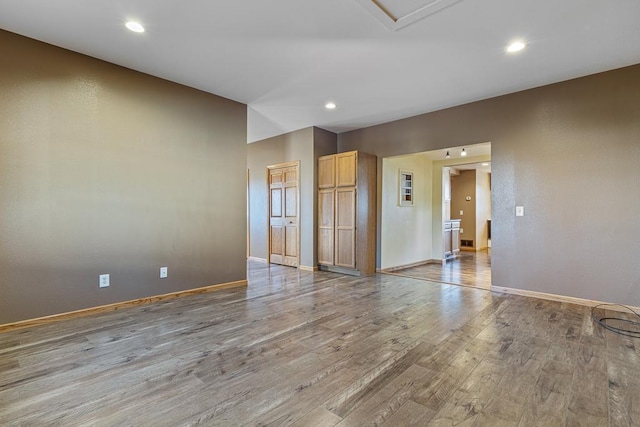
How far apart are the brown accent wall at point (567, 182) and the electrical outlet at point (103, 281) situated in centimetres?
478

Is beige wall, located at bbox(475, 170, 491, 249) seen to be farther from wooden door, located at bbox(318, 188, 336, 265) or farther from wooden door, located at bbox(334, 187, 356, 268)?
wooden door, located at bbox(318, 188, 336, 265)

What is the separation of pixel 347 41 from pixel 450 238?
573 centimetres

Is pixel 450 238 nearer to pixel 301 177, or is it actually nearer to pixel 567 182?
pixel 567 182

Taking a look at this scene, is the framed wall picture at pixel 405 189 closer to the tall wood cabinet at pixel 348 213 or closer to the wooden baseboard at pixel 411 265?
the tall wood cabinet at pixel 348 213

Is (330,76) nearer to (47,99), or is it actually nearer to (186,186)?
(186,186)

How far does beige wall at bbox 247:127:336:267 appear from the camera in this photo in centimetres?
562

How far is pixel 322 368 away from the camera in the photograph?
6.65ft

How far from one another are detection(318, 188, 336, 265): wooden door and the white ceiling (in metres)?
1.96

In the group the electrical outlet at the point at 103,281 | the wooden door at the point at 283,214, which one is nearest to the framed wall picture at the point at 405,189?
the wooden door at the point at 283,214

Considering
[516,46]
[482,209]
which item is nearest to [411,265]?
[516,46]

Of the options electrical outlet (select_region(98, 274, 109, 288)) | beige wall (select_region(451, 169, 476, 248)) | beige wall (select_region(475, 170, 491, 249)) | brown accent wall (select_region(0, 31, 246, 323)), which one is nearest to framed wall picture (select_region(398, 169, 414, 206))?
brown accent wall (select_region(0, 31, 246, 323))

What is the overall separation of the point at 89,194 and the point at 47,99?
96 centimetres

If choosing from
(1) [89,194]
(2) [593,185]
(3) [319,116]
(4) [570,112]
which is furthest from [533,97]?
(1) [89,194]

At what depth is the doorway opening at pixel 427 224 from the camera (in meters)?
5.40
